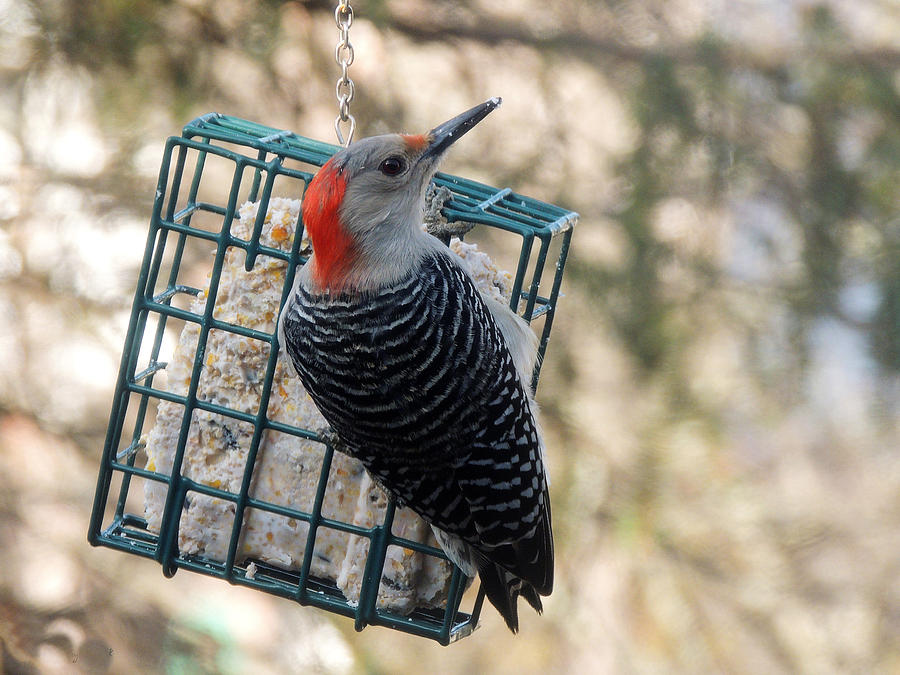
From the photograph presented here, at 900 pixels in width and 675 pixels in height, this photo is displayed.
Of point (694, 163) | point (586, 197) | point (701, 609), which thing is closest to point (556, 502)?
point (701, 609)

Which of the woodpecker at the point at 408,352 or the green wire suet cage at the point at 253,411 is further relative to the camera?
the green wire suet cage at the point at 253,411

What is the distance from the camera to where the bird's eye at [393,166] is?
197 centimetres

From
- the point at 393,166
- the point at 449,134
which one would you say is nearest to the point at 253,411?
the point at 393,166

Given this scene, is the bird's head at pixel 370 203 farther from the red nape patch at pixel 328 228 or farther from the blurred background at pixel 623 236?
the blurred background at pixel 623 236

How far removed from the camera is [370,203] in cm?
197

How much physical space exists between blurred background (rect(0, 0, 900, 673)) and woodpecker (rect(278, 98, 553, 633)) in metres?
1.72

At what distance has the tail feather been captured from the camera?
7.23 feet

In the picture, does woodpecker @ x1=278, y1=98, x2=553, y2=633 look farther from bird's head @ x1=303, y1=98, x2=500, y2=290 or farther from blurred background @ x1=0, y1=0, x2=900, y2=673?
blurred background @ x1=0, y1=0, x2=900, y2=673

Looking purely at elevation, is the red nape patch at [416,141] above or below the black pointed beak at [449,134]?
below

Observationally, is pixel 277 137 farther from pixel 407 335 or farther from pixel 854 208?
pixel 854 208

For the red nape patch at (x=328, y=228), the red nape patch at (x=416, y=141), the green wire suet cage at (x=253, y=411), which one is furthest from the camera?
the green wire suet cage at (x=253, y=411)

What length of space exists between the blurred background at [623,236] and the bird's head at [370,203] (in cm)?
172

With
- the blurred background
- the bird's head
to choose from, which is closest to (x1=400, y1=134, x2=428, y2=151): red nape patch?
the bird's head

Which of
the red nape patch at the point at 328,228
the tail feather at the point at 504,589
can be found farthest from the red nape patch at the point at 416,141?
the tail feather at the point at 504,589
